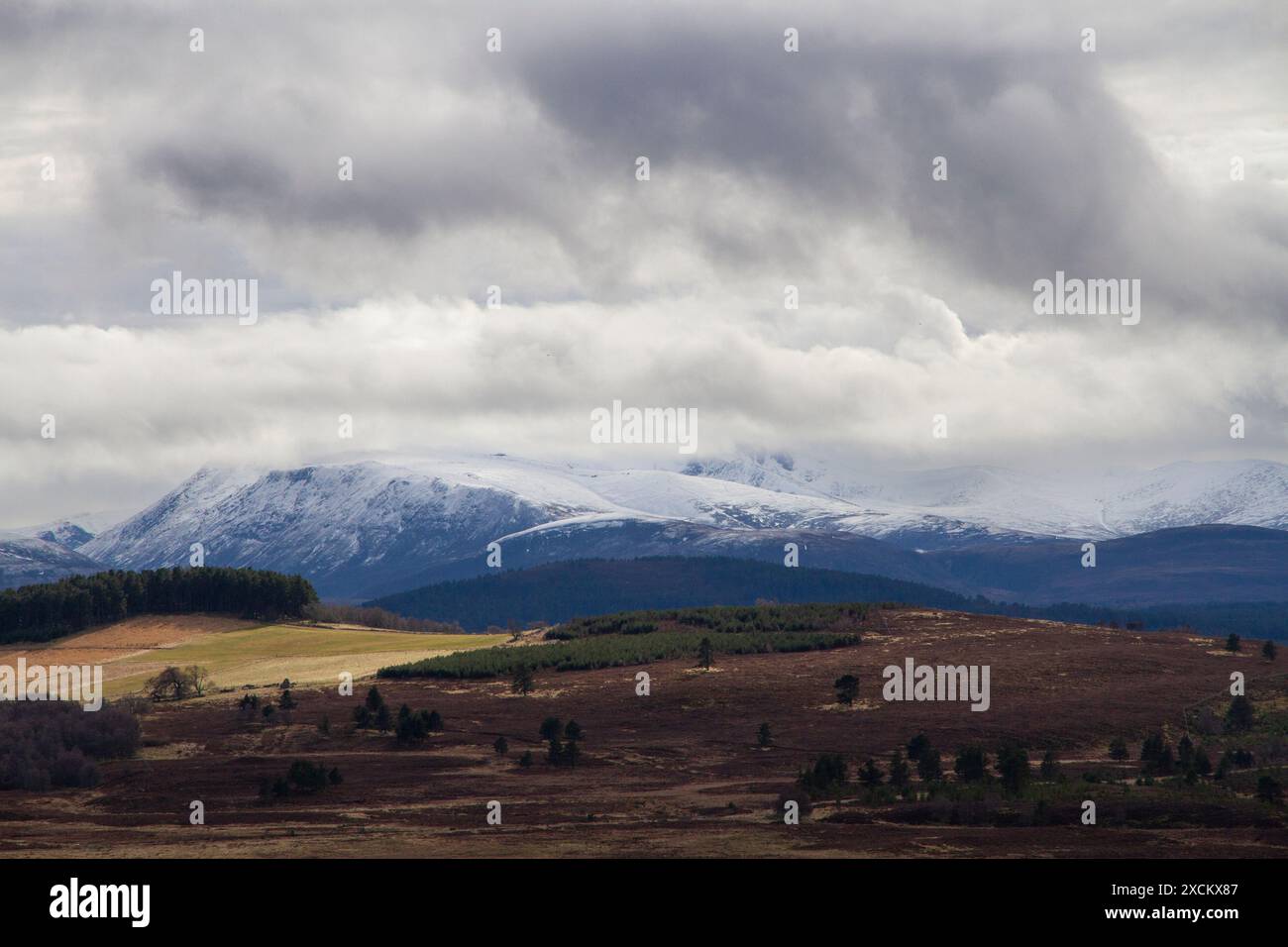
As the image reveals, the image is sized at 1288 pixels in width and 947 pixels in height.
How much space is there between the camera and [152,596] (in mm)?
186250

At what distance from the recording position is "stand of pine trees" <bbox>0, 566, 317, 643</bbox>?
173 m

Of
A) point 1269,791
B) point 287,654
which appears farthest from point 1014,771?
point 287,654

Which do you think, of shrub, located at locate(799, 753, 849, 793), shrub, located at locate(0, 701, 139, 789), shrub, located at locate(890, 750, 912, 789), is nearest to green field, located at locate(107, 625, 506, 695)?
shrub, located at locate(0, 701, 139, 789)

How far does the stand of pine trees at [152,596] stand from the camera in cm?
17312

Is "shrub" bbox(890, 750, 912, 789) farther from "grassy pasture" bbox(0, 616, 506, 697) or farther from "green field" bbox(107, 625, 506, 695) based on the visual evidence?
"grassy pasture" bbox(0, 616, 506, 697)

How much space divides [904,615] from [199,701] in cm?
6822

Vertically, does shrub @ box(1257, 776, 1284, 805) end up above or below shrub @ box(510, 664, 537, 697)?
below

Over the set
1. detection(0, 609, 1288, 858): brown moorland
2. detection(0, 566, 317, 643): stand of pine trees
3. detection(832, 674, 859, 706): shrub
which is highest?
detection(0, 566, 317, 643): stand of pine trees

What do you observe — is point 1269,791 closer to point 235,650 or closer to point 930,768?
point 930,768

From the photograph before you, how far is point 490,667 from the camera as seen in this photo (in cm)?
12575

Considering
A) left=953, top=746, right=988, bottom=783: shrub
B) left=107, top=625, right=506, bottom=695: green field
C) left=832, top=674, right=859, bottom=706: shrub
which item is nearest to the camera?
left=953, top=746, right=988, bottom=783: shrub
